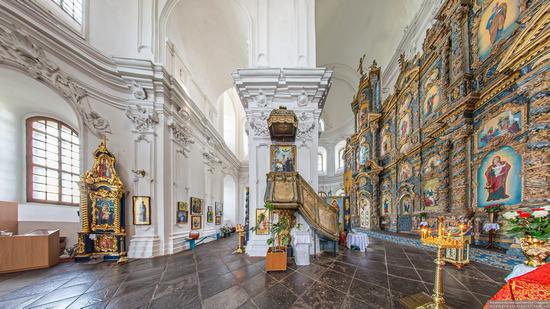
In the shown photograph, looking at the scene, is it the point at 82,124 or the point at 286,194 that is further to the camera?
the point at 82,124

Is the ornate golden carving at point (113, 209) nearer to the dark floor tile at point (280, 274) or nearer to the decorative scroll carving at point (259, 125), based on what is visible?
the decorative scroll carving at point (259, 125)

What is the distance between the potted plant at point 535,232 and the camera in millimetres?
2266

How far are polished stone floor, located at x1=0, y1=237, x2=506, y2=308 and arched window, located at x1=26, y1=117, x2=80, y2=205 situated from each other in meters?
2.67

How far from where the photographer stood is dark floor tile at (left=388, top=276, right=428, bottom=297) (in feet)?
10.4

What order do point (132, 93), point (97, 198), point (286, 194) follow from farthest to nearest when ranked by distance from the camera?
point (132, 93) < point (97, 198) < point (286, 194)

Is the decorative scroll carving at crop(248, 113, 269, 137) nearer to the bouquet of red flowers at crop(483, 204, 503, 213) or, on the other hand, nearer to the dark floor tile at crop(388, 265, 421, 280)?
the dark floor tile at crop(388, 265, 421, 280)

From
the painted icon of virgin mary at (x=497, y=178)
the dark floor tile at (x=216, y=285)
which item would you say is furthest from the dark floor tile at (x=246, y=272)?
the painted icon of virgin mary at (x=497, y=178)

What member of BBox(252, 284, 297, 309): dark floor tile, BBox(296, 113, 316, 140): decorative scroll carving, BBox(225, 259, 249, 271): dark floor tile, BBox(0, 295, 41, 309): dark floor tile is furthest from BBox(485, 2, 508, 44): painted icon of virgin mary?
BBox(0, 295, 41, 309): dark floor tile

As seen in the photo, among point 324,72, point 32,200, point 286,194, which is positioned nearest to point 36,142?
point 32,200

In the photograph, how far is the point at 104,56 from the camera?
589cm

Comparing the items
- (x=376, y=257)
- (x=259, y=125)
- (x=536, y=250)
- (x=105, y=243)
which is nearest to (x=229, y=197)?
(x=105, y=243)

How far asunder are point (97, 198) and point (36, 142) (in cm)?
298

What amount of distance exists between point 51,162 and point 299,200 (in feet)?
26.1

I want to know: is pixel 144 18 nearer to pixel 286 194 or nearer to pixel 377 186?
pixel 286 194
